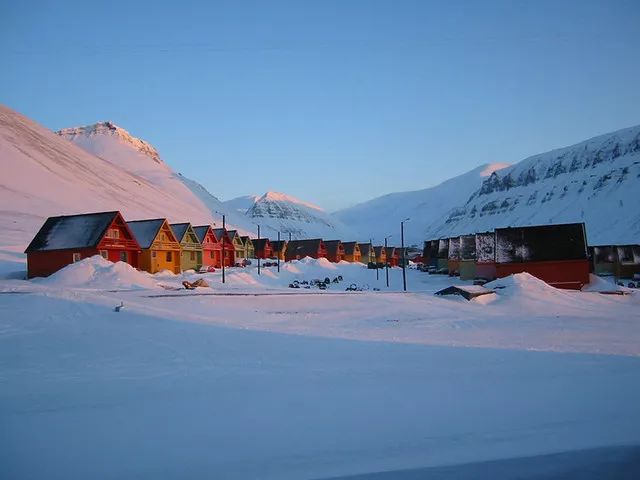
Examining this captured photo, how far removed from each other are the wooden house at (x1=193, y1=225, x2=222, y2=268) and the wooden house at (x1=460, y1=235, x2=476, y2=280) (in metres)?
32.6

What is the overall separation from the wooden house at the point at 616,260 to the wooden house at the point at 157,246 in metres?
54.0

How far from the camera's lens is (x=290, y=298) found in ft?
97.2

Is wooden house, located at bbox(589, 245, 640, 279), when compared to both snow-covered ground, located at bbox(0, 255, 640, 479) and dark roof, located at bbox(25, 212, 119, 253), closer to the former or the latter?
snow-covered ground, located at bbox(0, 255, 640, 479)

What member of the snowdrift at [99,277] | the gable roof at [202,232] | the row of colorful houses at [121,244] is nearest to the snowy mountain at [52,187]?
the gable roof at [202,232]

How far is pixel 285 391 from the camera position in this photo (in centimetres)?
1171

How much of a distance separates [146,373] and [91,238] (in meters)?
33.6

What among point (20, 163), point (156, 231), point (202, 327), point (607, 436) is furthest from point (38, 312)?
point (20, 163)

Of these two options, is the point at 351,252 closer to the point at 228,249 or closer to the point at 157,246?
the point at 228,249

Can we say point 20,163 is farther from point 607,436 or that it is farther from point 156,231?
point 607,436

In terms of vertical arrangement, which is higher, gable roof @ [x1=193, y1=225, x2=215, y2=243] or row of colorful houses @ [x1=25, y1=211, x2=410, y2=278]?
gable roof @ [x1=193, y1=225, x2=215, y2=243]

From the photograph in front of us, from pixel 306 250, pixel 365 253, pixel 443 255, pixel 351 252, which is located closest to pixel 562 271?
pixel 443 255

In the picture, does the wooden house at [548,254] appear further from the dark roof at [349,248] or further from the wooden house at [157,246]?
the dark roof at [349,248]

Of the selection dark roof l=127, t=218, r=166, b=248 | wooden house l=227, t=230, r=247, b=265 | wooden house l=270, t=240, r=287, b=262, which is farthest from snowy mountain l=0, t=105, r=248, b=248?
wooden house l=270, t=240, r=287, b=262

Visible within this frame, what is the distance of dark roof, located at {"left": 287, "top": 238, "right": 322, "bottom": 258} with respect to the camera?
317 ft
